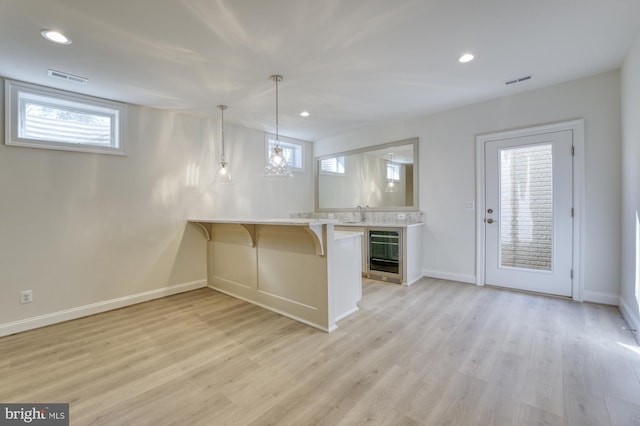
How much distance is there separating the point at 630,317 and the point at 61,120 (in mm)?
6292

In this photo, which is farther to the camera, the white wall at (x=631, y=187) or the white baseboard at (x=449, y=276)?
the white baseboard at (x=449, y=276)

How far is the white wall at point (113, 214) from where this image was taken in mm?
2852

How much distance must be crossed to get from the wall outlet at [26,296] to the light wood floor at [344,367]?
34 cm

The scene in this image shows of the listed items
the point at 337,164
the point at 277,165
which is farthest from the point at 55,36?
the point at 337,164

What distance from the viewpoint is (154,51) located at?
243 centimetres

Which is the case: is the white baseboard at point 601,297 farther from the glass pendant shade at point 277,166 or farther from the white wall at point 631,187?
the glass pendant shade at point 277,166

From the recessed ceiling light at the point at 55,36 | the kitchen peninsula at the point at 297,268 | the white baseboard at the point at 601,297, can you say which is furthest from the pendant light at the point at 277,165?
the white baseboard at the point at 601,297

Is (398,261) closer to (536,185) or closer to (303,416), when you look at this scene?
(536,185)

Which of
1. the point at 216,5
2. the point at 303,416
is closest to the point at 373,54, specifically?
the point at 216,5

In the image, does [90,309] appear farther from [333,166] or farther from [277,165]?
[333,166]

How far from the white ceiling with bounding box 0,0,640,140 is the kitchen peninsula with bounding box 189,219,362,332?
1.59 m

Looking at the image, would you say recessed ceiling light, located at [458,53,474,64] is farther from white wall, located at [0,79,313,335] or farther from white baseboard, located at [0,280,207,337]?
white baseboard, located at [0,280,207,337]

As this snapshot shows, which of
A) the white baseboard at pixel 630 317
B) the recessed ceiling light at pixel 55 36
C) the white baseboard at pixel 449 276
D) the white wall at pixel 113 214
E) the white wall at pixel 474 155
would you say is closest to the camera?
the recessed ceiling light at pixel 55 36

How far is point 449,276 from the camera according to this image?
13.9ft
